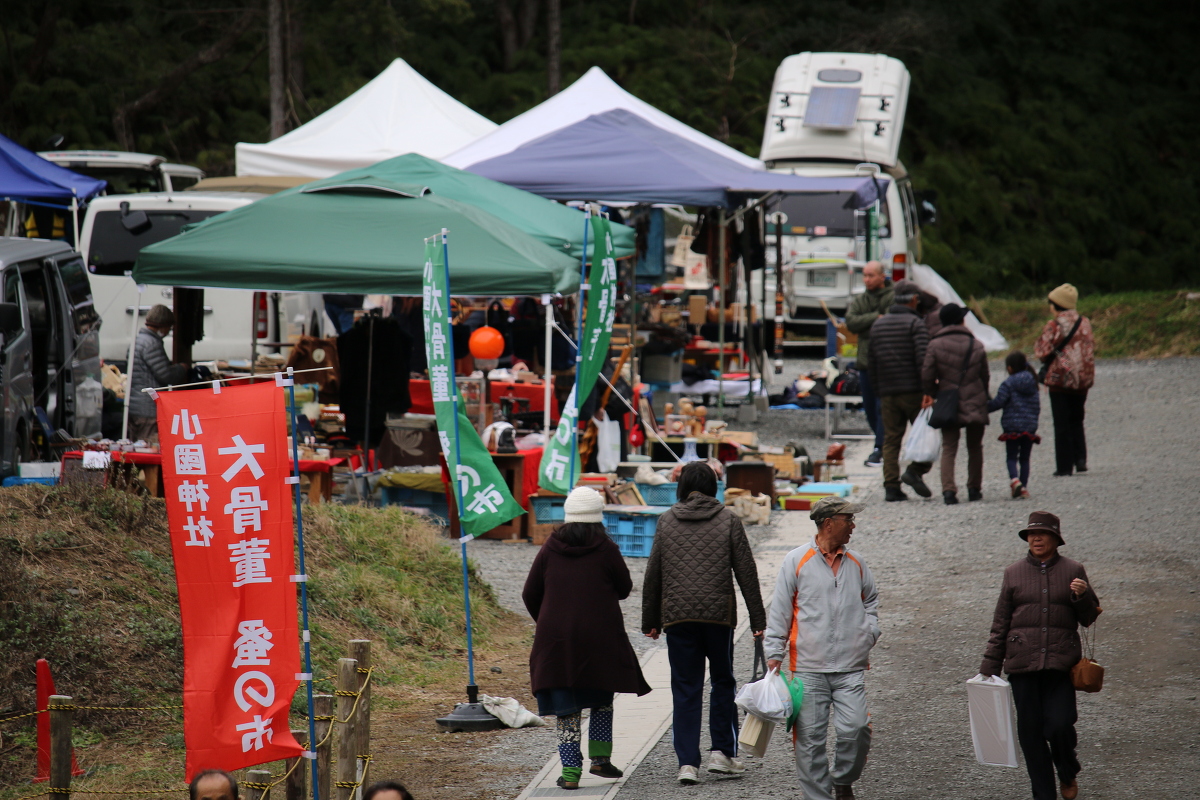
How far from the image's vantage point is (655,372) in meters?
15.6

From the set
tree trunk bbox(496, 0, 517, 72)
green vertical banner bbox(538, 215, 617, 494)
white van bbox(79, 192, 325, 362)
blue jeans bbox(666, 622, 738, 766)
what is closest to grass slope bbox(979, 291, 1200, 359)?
white van bbox(79, 192, 325, 362)

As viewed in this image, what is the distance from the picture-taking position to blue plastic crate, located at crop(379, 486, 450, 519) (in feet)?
36.8

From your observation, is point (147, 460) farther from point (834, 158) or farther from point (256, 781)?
point (834, 158)

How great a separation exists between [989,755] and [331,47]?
86.6 ft

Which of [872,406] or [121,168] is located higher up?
[121,168]

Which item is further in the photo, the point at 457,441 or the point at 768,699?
the point at 457,441

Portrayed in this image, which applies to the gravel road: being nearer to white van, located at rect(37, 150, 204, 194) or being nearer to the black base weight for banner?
the black base weight for banner

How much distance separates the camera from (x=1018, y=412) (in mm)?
11625

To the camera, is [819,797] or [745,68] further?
[745,68]

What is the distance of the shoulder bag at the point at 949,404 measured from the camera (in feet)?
37.1

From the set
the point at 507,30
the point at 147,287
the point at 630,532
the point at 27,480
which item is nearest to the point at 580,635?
the point at 630,532

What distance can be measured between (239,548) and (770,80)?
26.6 metres

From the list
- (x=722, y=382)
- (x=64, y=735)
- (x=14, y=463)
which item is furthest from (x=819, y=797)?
(x=722, y=382)

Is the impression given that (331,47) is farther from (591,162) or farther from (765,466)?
(765,466)
